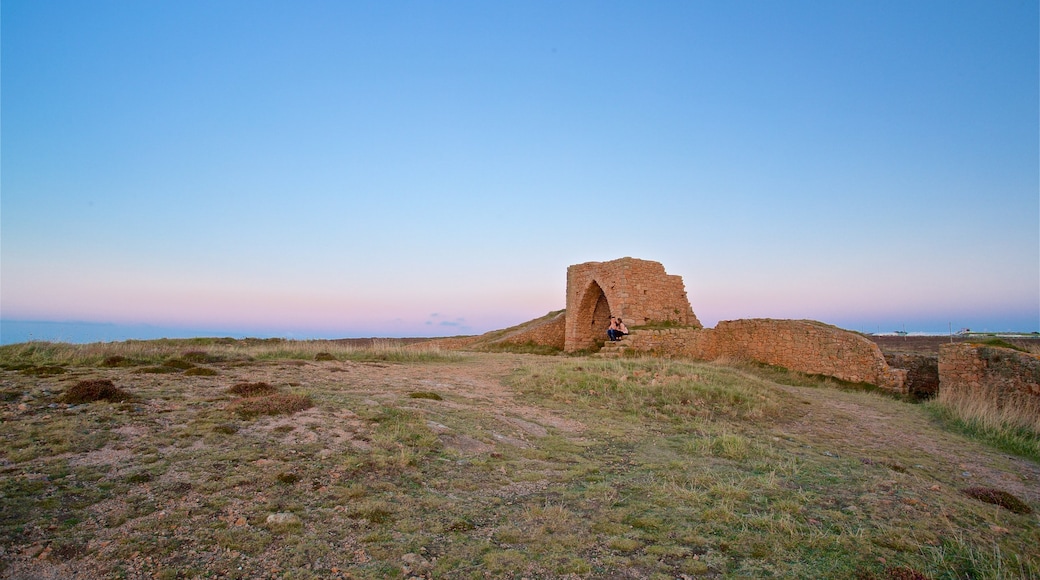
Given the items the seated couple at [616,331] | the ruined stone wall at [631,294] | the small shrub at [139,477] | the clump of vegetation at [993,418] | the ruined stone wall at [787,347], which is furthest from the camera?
the ruined stone wall at [631,294]

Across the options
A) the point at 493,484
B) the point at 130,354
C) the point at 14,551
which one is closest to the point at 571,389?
the point at 493,484

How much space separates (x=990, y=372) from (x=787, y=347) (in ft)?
20.2

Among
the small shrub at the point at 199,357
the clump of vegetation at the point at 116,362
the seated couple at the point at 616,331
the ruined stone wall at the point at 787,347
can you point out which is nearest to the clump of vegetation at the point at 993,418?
the ruined stone wall at the point at 787,347

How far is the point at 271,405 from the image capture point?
22.1ft

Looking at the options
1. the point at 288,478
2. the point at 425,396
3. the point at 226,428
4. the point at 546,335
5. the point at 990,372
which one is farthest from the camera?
the point at 546,335

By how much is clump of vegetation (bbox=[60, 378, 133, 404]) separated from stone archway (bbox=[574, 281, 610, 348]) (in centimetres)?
2141

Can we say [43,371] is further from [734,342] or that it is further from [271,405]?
[734,342]

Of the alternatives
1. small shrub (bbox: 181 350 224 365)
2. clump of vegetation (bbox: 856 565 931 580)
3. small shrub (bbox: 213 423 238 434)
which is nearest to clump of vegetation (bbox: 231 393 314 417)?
small shrub (bbox: 213 423 238 434)

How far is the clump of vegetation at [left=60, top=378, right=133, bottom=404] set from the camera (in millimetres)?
6465

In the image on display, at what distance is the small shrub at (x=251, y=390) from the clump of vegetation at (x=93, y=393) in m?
1.29

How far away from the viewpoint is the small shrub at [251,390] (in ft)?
25.2

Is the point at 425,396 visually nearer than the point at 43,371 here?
A: No

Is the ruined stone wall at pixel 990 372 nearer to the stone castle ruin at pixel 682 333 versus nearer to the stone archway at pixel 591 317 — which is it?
the stone castle ruin at pixel 682 333

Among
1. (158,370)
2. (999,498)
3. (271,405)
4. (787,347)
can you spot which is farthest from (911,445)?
(158,370)
